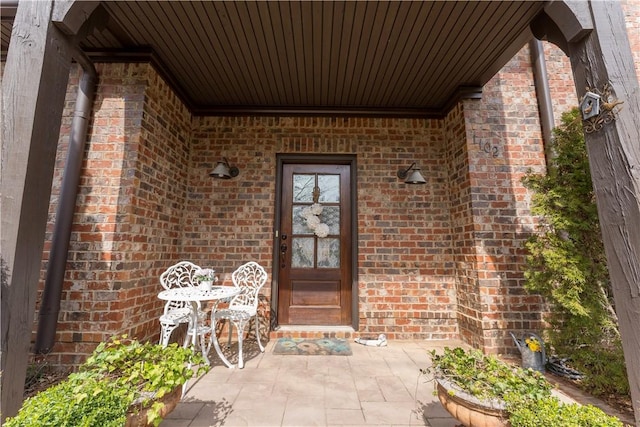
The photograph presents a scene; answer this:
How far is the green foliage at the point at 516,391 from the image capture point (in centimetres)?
120

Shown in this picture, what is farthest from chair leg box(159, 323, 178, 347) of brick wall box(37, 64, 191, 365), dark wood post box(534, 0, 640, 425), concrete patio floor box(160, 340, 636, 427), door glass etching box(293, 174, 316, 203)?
dark wood post box(534, 0, 640, 425)

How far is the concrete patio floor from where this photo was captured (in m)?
1.71

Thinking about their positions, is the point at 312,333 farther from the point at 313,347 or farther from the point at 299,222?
→ the point at 299,222

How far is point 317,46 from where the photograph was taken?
8.04ft

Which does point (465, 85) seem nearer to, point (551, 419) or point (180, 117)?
point (551, 419)

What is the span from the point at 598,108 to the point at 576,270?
3.86 ft

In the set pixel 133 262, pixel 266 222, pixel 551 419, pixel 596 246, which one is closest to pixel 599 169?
pixel 596 246

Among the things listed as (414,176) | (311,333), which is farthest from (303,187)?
(311,333)

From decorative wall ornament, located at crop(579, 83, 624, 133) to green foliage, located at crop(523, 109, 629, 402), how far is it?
0.63 meters

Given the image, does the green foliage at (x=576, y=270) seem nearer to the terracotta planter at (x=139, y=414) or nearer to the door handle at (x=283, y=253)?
the door handle at (x=283, y=253)

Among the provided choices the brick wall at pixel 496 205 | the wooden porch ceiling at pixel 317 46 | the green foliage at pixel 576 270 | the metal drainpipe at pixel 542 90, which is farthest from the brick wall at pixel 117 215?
the metal drainpipe at pixel 542 90

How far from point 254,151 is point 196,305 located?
1.88 m

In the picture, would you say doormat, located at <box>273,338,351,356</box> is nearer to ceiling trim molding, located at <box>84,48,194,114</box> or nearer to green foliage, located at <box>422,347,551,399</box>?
green foliage, located at <box>422,347,551,399</box>

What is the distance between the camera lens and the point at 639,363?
1421 millimetres
